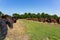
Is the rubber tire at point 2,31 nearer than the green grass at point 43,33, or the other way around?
the rubber tire at point 2,31

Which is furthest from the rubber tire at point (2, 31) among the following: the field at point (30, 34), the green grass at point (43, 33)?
the green grass at point (43, 33)

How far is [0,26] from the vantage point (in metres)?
6.36

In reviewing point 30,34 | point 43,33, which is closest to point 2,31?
point 30,34

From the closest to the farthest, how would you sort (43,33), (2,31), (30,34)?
(2,31) < (30,34) < (43,33)

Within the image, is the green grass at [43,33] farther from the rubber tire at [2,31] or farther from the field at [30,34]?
the rubber tire at [2,31]

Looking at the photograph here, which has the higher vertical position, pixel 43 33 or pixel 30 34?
pixel 30 34

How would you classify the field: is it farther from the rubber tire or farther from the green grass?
the rubber tire

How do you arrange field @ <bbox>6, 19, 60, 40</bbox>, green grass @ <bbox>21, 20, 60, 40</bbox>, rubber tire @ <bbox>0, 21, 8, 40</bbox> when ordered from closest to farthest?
rubber tire @ <bbox>0, 21, 8, 40</bbox>, field @ <bbox>6, 19, 60, 40</bbox>, green grass @ <bbox>21, 20, 60, 40</bbox>

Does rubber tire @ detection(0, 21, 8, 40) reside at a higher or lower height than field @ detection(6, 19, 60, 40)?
higher

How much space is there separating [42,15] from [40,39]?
114 meters

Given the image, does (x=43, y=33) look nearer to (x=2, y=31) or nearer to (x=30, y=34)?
(x=30, y=34)

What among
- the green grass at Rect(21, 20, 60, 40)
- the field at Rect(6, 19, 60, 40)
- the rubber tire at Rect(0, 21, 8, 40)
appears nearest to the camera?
the rubber tire at Rect(0, 21, 8, 40)

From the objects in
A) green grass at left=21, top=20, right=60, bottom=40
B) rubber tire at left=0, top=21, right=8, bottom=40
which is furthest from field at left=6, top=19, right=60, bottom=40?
rubber tire at left=0, top=21, right=8, bottom=40

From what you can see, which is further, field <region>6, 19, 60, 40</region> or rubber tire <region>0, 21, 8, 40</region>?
field <region>6, 19, 60, 40</region>
